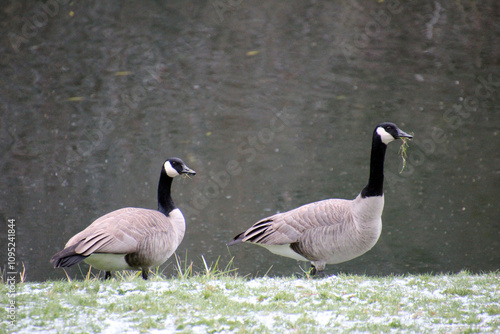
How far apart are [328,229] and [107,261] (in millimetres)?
2111

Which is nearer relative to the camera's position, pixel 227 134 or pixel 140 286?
pixel 140 286

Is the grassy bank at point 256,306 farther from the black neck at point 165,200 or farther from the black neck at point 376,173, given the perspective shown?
the black neck at point 165,200

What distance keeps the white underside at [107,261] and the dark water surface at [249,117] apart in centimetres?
303

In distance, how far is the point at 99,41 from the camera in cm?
1550

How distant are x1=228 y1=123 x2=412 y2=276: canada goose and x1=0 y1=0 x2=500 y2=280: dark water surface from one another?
2640mm

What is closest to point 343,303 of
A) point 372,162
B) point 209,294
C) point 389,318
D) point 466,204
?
point 389,318

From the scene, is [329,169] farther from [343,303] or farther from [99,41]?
[99,41]

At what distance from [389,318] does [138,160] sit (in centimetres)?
749

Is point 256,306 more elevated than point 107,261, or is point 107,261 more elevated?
point 107,261

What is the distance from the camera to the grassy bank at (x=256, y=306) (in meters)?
3.97

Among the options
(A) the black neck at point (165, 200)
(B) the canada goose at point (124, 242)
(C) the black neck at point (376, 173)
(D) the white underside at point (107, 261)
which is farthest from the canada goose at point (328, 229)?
(D) the white underside at point (107, 261)

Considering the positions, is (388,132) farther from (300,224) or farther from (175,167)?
(175,167)

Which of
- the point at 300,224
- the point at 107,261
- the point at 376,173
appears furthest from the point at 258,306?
the point at 376,173

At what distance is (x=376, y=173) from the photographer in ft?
19.6
